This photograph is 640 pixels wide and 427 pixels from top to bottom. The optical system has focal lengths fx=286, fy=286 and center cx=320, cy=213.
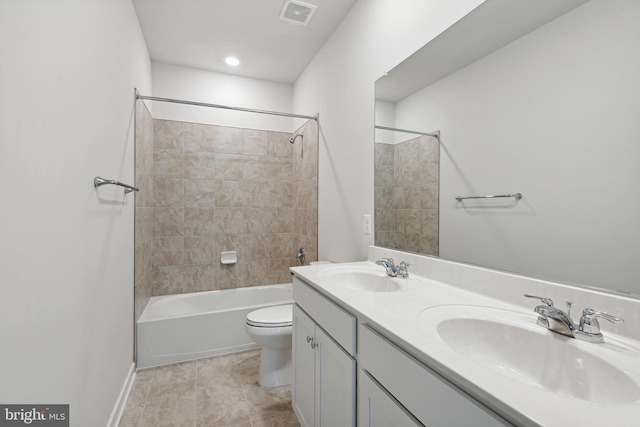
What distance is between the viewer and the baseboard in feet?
5.07

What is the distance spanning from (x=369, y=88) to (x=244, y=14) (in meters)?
1.15

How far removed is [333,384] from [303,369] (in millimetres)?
380

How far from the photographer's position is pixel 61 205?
3.26ft

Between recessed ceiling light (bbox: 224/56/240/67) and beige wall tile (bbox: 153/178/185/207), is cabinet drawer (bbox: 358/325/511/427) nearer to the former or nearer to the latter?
beige wall tile (bbox: 153/178/185/207)

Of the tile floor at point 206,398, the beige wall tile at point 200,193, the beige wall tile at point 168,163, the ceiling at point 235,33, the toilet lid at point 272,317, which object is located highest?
the ceiling at point 235,33

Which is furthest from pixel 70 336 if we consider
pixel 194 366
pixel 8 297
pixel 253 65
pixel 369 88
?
pixel 253 65

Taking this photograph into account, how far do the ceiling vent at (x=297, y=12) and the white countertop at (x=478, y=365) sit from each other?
1.94m

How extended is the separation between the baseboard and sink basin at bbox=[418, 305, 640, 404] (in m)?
1.76

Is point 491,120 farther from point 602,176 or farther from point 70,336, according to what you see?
point 70,336

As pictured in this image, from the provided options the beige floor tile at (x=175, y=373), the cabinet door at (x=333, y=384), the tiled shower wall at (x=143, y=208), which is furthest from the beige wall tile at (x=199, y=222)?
the cabinet door at (x=333, y=384)

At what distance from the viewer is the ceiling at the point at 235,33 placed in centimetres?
205

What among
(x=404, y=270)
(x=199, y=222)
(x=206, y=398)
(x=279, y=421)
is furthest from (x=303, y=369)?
(x=199, y=222)

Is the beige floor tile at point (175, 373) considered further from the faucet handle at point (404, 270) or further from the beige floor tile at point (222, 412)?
the faucet handle at point (404, 270)

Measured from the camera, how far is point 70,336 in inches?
41.2
